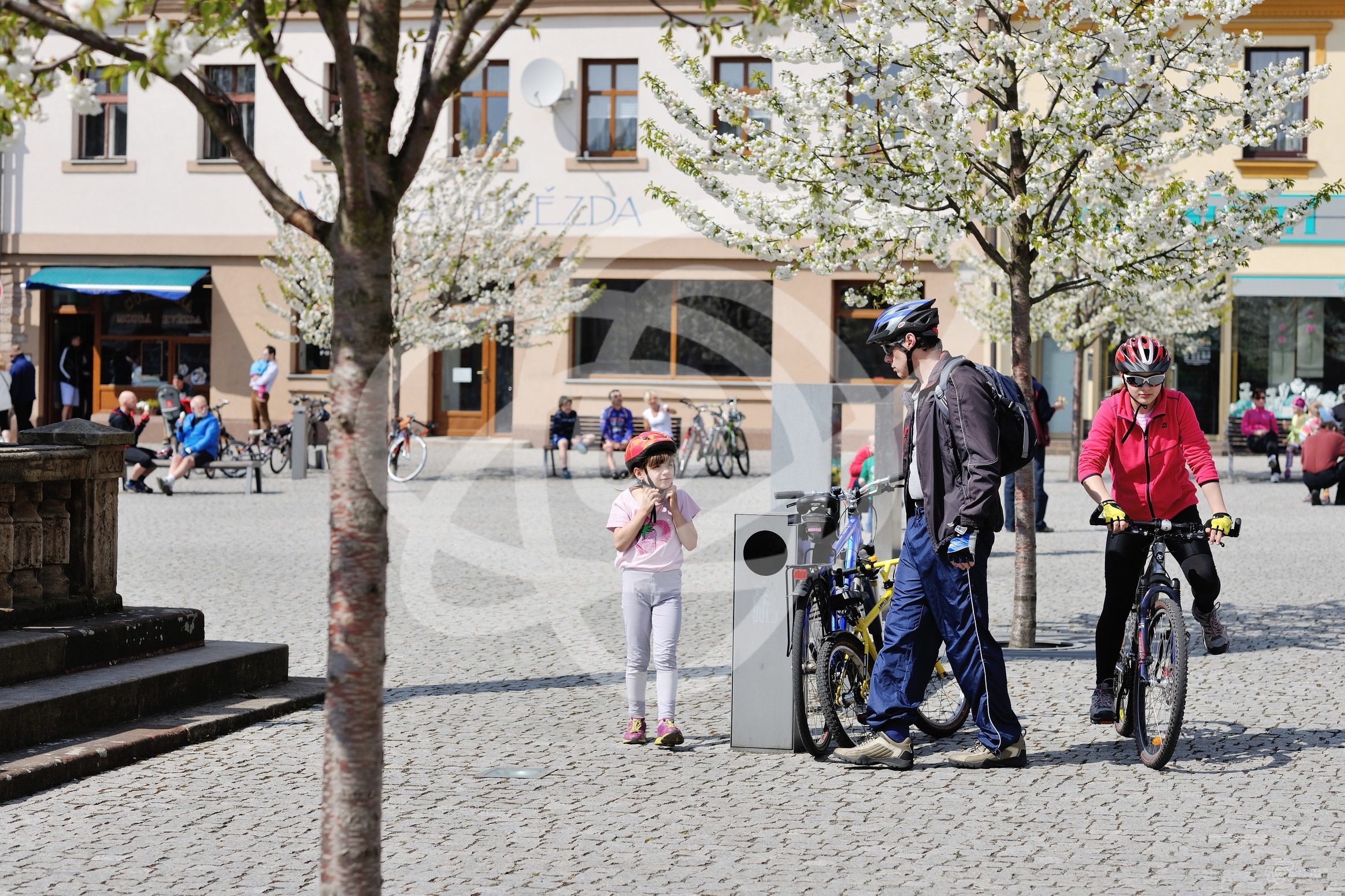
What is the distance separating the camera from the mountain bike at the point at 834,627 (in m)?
6.45

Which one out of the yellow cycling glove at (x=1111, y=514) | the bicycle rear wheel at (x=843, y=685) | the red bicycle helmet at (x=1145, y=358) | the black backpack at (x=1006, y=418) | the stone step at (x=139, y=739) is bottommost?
the stone step at (x=139, y=739)

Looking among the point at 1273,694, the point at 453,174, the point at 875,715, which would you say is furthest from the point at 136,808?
the point at 453,174

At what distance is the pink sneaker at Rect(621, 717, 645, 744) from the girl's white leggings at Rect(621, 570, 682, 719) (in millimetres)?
26

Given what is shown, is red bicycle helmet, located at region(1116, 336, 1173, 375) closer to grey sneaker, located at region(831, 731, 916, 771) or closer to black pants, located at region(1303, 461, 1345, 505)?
grey sneaker, located at region(831, 731, 916, 771)

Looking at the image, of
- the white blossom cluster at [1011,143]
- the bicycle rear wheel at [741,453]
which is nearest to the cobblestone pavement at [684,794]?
the white blossom cluster at [1011,143]

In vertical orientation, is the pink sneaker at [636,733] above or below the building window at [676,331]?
below

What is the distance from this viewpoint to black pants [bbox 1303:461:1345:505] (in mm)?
19797

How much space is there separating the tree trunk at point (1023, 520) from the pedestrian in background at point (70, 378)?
24.7 metres

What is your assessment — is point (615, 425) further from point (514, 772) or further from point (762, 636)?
point (514, 772)

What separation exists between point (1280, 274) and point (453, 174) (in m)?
14.7

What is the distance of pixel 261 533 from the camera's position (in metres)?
15.5

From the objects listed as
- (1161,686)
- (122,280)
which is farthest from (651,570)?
(122,280)

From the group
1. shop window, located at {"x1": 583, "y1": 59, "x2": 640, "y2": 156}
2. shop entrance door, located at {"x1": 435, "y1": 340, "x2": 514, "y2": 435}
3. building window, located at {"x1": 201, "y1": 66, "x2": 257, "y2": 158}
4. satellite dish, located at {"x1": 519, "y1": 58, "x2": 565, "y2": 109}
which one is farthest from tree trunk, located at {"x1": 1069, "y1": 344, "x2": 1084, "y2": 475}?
building window, located at {"x1": 201, "y1": 66, "x2": 257, "y2": 158}

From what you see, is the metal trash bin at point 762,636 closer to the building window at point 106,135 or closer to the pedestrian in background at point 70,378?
the pedestrian in background at point 70,378
